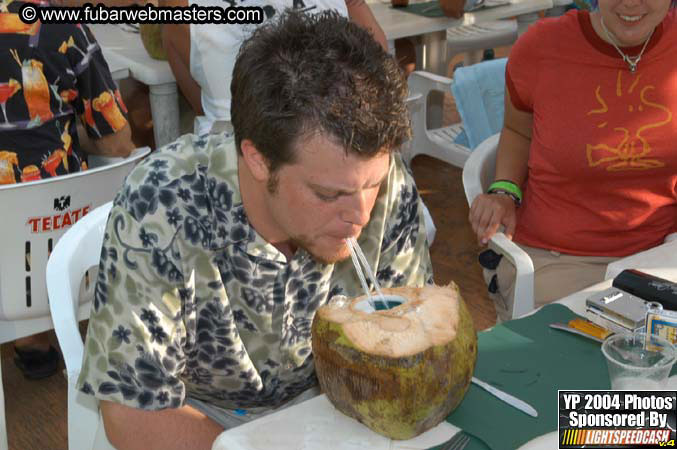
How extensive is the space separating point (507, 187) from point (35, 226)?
109 centimetres

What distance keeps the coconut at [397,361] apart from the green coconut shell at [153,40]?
2031 mm

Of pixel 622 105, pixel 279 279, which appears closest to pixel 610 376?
pixel 279 279

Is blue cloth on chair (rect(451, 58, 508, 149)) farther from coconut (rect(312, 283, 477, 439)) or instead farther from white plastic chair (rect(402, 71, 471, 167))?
coconut (rect(312, 283, 477, 439))

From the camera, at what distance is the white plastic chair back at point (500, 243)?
6.56 ft

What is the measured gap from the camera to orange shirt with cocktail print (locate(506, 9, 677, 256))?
6.78 feet

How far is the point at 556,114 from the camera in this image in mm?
2127

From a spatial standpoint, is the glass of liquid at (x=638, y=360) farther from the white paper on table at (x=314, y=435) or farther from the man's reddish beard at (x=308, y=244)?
the man's reddish beard at (x=308, y=244)

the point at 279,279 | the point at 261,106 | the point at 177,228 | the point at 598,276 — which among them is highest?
the point at 261,106

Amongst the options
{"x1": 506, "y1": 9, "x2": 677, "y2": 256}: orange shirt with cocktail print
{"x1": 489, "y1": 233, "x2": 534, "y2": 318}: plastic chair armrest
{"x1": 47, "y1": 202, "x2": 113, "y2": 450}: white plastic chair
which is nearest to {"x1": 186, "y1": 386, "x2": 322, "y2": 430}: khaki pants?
{"x1": 47, "y1": 202, "x2": 113, "y2": 450}: white plastic chair

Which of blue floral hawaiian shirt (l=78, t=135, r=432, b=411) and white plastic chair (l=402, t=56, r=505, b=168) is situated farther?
white plastic chair (l=402, t=56, r=505, b=168)

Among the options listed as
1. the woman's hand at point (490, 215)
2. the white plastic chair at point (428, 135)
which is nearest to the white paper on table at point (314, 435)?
the woman's hand at point (490, 215)

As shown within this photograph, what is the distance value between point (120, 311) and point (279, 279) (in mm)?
249

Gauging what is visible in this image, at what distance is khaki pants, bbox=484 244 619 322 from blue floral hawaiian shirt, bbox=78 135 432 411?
70 centimetres

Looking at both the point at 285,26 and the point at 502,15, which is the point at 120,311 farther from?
the point at 502,15
